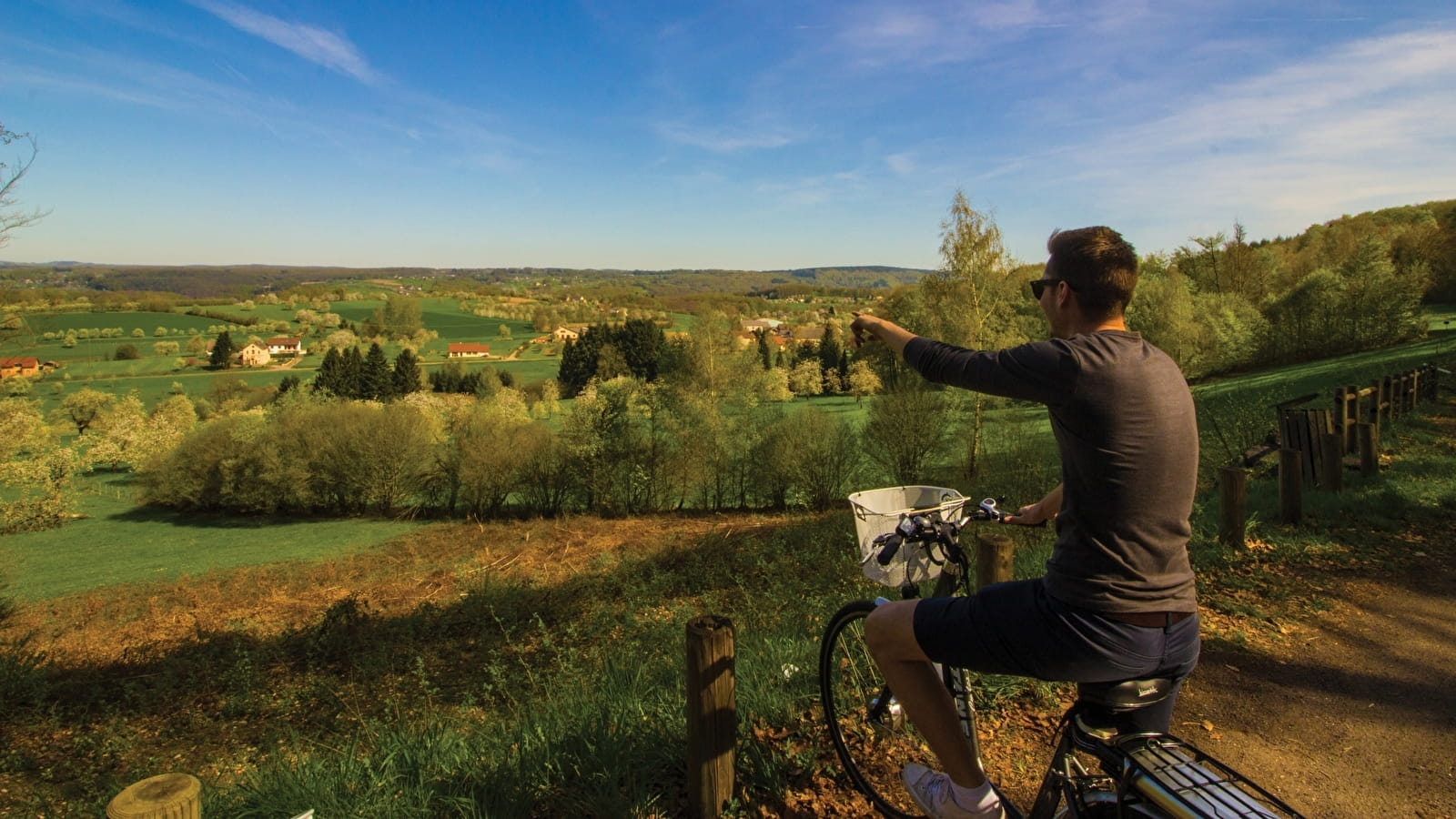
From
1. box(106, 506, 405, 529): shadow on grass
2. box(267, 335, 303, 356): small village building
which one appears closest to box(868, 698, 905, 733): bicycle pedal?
box(106, 506, 405, 529): shadow on grass

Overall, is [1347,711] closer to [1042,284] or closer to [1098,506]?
[1098,506]

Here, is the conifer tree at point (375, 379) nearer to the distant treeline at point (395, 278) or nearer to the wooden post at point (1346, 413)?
the distant treeline at point (395, 278)

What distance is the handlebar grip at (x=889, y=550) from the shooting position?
2523 mm

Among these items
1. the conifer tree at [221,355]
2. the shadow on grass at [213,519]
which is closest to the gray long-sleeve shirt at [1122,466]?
the shadow on grass at [213,519]

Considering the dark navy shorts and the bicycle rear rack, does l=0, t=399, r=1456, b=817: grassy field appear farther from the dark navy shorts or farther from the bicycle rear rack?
the bicycle rear rack

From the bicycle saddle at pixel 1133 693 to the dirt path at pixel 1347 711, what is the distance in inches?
82.6

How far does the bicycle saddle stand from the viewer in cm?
196

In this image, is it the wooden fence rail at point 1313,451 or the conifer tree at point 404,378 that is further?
the conifer tree at point 404,378

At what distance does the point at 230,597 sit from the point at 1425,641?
24.5 metres

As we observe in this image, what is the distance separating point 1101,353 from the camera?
6.16ft

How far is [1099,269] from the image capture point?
2062 mm

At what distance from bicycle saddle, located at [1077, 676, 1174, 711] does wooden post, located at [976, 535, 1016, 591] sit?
75.1 inches

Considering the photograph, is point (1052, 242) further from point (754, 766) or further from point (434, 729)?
point (434, 729)

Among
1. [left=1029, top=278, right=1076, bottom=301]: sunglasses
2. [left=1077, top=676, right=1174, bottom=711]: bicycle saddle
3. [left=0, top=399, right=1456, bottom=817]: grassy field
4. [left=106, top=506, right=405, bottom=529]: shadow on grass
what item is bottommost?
[left=106, top=506, right=405, bottom=529]: shadow on grass
